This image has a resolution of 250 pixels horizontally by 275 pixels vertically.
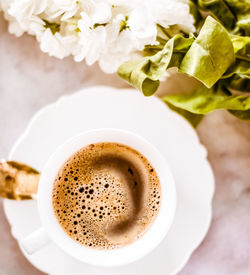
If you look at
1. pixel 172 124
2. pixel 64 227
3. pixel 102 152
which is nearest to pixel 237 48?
pixel 172 124

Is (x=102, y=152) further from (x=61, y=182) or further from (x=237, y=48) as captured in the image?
(x=237, y=48)

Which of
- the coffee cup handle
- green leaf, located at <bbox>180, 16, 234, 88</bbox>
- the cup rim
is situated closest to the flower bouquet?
green leaf, located at <bbox>180, 16, 234, 88</bbox>

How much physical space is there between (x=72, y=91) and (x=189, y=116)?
285 millimetres

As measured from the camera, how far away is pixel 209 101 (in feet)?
2.73

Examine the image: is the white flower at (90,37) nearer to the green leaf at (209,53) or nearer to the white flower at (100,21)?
the white flower at (100,21)

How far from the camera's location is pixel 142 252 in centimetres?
83

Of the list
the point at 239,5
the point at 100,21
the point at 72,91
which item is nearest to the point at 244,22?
the point at 239,5

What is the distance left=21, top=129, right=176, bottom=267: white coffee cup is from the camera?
81cm

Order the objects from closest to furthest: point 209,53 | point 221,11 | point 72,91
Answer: point 209,53, point 221,11, point 72,91

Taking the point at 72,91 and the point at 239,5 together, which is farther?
the point at 72,91

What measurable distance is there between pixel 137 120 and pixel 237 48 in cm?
26

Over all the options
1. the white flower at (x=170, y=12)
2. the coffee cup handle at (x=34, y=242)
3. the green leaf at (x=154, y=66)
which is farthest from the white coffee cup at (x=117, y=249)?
the white flower at (x=170, y=12)

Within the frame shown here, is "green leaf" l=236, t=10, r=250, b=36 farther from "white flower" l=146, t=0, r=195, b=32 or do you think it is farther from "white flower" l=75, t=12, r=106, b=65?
"white flower" l=75, t=12, r=106, b=65

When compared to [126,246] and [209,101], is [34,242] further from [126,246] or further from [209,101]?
[209,101]
